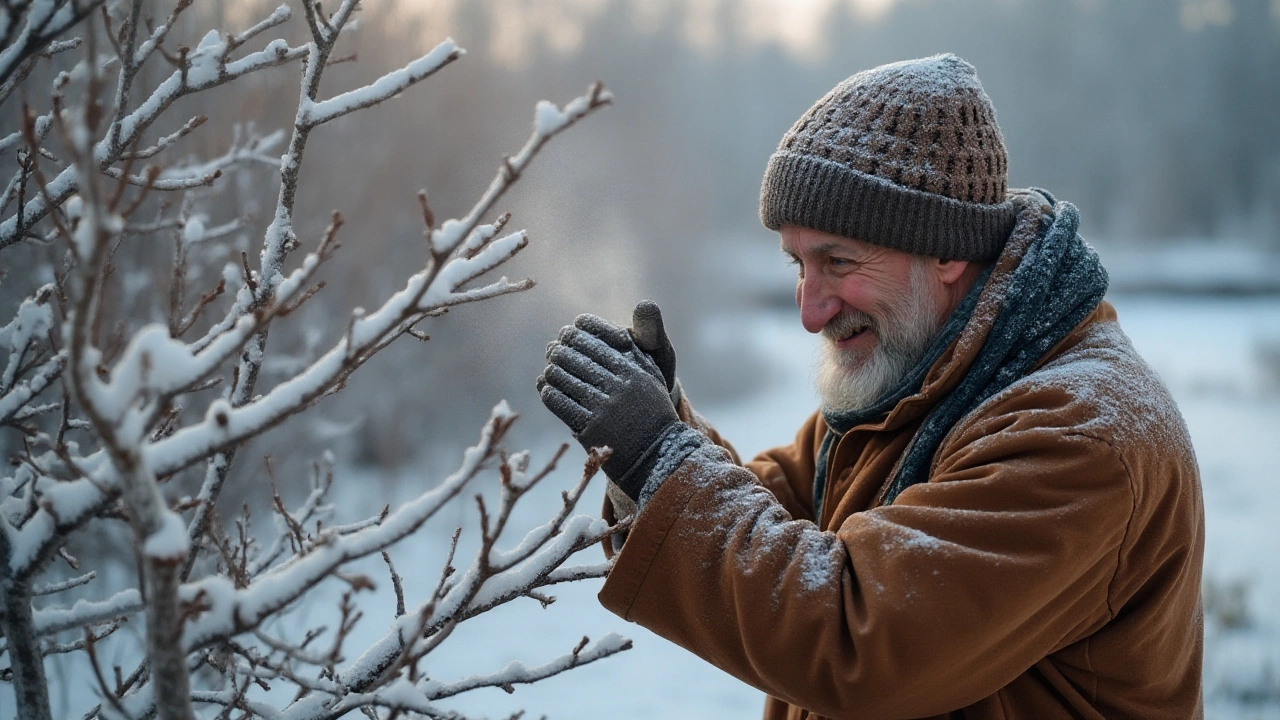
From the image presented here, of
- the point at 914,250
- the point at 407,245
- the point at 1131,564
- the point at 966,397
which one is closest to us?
the point at 1131,564

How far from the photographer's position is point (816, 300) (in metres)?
1.81

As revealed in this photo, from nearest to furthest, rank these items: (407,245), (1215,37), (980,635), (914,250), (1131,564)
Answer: (980,635)
(1131,564)
(914,250)
(407,245)
(1215,37)

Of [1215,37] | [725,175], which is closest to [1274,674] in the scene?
[725,175]

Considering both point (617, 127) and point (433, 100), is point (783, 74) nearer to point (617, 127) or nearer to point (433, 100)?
point (617, 127)

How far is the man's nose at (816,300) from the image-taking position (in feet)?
5.94

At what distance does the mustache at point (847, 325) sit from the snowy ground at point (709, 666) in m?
0.12

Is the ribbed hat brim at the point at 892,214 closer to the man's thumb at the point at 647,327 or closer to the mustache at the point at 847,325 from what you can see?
the mustache at the point at 847,325

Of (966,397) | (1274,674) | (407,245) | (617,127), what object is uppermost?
(617,127)

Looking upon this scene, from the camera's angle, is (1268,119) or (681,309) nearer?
(681,309)

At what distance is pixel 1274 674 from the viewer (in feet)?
14.5

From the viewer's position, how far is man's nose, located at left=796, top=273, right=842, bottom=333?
5.94 ft

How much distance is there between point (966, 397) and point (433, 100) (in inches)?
291

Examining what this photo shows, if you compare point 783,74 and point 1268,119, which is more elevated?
point 783,74

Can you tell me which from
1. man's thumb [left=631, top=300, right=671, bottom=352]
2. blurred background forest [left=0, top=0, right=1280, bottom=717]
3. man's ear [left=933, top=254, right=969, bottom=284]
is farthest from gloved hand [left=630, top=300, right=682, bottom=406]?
blurred background forest [left=0, top=0, right=1280, bottom=717]
